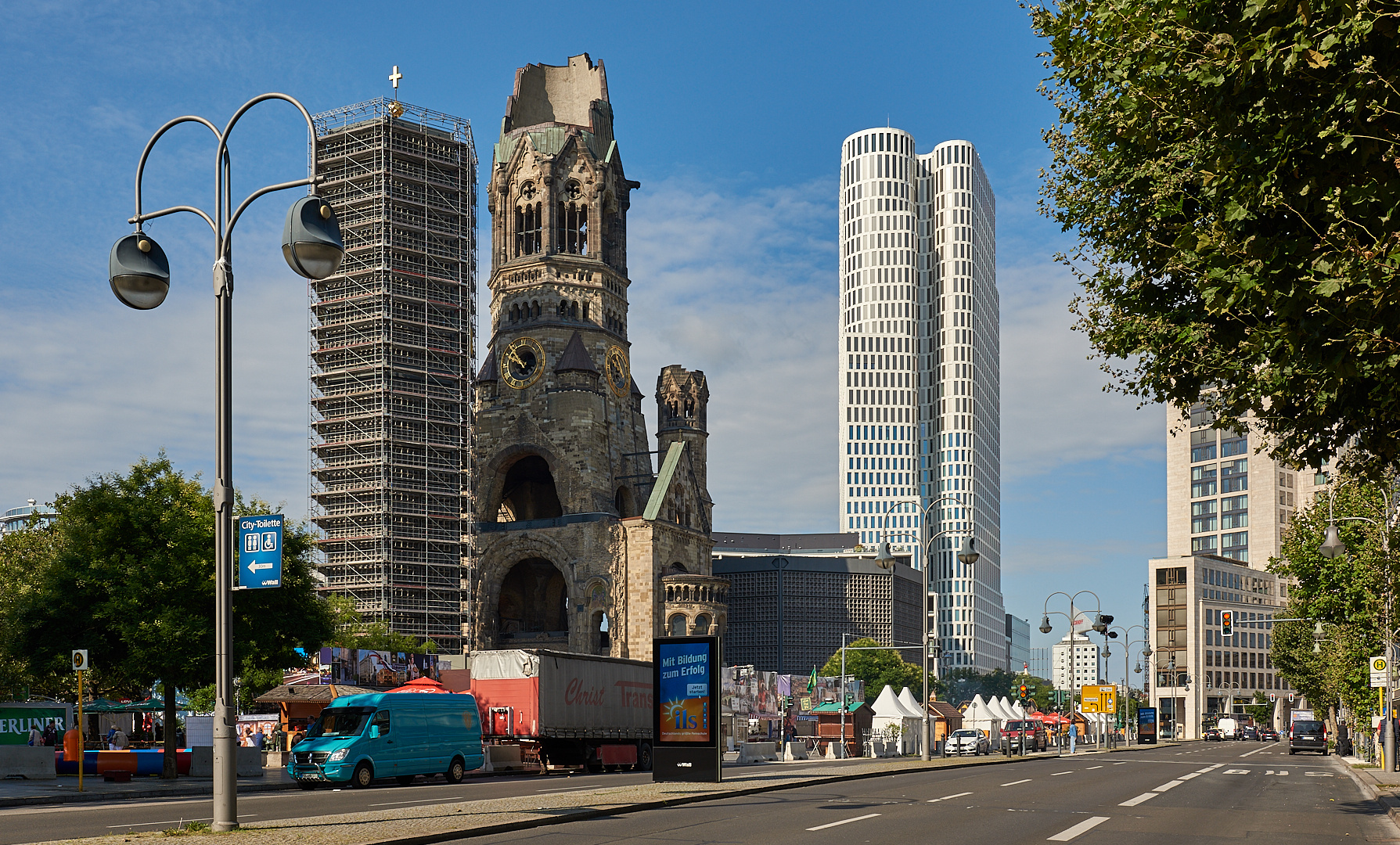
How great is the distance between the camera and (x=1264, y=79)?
13578 millimetres

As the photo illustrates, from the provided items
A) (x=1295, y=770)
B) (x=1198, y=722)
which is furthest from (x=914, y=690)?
(x=1295, y=770)

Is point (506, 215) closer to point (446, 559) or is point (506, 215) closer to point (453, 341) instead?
point (453, 341)

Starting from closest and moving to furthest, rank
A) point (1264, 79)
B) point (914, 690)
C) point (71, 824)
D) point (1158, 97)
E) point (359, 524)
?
point (1264, 79)
point (1158, 97)
point (71, 824)
point (359, 524)
point (914, 690)

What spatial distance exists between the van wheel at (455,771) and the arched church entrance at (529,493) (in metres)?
62.4

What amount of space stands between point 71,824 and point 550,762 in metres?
23.7

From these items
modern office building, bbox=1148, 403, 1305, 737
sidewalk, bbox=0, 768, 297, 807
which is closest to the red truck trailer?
sidewalk, bbox=0, 768, 297, 807

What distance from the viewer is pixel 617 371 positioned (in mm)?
98875

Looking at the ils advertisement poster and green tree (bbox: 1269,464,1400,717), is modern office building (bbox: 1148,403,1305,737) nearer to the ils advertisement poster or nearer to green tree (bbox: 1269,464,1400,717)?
green tree (bbox: 1269,464,1400,717)

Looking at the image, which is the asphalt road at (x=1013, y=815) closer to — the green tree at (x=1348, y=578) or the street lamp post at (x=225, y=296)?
the street lamp post at (x=225, y=296)

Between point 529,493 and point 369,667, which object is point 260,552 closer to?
point 369,667

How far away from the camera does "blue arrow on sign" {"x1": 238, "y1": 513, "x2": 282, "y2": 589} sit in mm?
17516

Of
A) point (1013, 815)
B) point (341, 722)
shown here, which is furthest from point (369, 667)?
point (1013, 815)

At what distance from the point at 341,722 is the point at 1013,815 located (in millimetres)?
18256

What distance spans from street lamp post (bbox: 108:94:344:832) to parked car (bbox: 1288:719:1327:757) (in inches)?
2952
